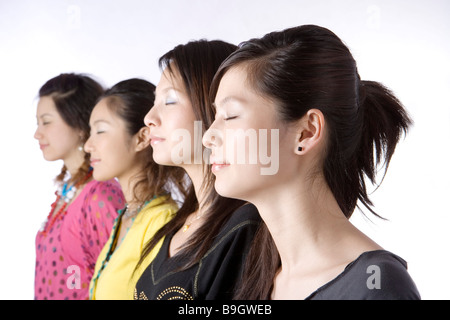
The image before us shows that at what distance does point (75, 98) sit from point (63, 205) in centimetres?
45

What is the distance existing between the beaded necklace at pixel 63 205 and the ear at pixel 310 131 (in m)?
1.39

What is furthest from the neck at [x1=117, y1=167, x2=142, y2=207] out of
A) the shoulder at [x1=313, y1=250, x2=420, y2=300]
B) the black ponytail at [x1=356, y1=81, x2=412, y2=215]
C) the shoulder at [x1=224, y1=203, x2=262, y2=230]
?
the shoulder at [x1=313, y1=250, x2=420, y2=300]

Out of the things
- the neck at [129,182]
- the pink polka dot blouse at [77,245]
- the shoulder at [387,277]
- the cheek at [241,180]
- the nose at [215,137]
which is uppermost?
the nose at [215,137]

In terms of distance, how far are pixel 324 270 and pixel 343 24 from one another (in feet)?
4.22

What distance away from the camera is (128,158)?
1961 millimetres

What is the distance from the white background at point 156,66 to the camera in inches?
81.4

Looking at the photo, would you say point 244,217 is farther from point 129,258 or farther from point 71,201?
point 71,201

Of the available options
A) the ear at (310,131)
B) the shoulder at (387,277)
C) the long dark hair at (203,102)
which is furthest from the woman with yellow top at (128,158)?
the shoulder at (387,277)

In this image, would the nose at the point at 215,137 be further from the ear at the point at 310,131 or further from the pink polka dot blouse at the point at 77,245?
the pink polka dot blouse at the point at 77,245

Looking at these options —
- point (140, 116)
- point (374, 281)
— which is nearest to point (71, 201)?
point (140, 116)

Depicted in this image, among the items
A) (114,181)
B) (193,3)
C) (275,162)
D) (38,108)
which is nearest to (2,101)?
(38,108)

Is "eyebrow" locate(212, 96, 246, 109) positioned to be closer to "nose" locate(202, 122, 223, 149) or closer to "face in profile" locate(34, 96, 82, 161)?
"nose" locate(202, 122, 223, 149)

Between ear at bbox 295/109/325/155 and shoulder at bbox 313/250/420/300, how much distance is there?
227 mm
